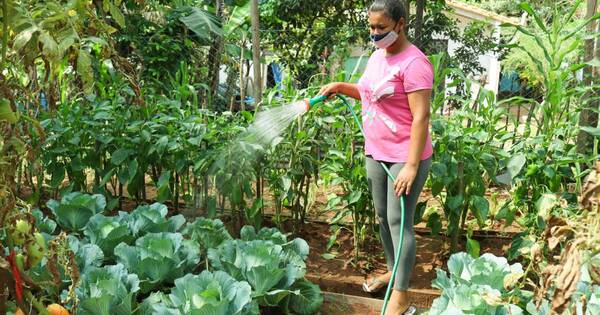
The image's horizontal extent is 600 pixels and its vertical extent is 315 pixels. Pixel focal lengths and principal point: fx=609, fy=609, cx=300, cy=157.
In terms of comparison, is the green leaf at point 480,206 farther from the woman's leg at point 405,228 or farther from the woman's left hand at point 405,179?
the woman's left hand at point 405,179

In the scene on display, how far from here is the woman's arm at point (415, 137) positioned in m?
2.40

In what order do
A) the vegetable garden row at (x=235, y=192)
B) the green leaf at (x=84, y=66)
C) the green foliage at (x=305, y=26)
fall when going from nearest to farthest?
the green leaf at (x=84, y=66) → the vegetable garden row at (x=235, y=192) → the green foliage at (x=305, y=26)

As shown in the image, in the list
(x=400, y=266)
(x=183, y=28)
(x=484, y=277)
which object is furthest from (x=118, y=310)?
(x=183, y=28)

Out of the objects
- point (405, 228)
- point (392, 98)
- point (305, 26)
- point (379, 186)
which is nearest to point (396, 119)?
point (392, 98)

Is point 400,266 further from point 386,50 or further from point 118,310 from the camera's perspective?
Result: point 118,310

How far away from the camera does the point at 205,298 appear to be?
2.24m

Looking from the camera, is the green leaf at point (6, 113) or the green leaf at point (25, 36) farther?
the green leaf at point (25, 36)

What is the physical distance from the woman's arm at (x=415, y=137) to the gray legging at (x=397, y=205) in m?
0.10

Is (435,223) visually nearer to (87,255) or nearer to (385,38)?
(385,38)

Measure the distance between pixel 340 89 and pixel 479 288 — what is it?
1079mm

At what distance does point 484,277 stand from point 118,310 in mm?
1433

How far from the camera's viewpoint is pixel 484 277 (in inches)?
94.1

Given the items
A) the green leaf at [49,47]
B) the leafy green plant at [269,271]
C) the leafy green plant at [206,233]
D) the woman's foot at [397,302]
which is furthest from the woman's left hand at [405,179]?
the green leaf at [49,47]

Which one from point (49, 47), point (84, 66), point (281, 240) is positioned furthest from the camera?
point (281, 240)
